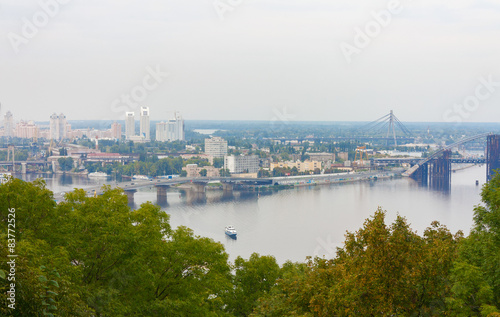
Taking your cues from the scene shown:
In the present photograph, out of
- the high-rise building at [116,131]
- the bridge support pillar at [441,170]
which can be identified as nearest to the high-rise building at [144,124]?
the high-rise building at [116,131]

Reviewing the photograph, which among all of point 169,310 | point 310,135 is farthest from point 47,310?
point 310,135

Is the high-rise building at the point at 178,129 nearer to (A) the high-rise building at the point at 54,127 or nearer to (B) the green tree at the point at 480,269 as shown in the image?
(A) the high-rise building at the point at 54,127

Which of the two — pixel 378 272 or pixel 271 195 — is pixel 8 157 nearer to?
pixel 271 195

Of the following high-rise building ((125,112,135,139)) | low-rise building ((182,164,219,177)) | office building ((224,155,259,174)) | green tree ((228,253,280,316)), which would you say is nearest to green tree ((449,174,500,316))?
green tree ((228,253,280,316))

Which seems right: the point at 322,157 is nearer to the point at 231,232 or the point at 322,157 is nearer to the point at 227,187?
the point at 227,187

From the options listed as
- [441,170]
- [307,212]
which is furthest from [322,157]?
[307,212]

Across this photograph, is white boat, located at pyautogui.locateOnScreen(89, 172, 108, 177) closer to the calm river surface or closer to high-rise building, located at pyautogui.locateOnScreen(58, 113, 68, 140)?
the calm river surface
